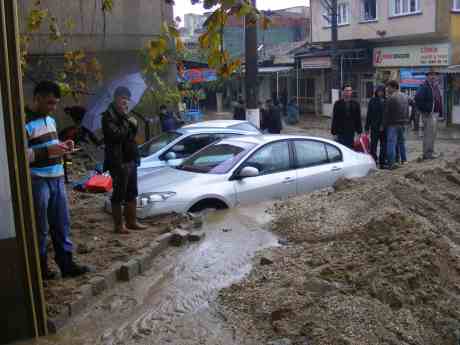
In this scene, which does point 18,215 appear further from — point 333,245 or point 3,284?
point 333,245

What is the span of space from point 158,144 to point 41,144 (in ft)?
20.1

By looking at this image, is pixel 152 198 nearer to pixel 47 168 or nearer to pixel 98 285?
pixel 98 285

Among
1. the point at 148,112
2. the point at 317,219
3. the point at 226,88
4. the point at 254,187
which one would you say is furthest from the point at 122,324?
the point at 226,88

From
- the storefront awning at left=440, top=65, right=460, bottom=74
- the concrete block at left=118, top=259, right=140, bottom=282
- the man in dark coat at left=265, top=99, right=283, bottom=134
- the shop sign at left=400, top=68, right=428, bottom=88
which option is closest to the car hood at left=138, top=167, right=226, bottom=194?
the concrete block at left=118, top=259, right=140, bottom=282

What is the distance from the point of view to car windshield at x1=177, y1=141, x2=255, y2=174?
8.66 metres

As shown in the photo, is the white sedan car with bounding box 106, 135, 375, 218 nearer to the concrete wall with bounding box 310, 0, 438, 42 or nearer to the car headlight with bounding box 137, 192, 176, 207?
the car headlight with bounding box 137, 192, 176, 207

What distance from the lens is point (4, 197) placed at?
435 centimetres

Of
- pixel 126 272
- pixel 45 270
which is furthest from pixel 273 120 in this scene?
pixel 45 270

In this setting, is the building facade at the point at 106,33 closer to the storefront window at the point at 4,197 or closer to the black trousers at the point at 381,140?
the black trousers at the point at 381,140

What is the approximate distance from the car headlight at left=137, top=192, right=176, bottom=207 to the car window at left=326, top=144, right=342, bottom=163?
2800 mm

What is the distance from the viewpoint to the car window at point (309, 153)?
30.5 ft

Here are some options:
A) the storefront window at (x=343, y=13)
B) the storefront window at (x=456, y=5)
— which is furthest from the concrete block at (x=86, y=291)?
the storefront window at (x=343, y=13)

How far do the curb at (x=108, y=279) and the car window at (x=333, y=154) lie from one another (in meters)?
3.63

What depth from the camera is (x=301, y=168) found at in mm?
9266
